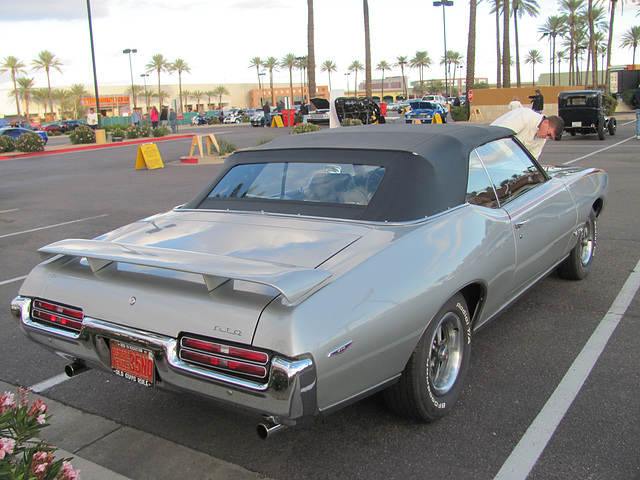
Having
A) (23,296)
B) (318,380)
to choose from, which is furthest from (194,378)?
(23,296)

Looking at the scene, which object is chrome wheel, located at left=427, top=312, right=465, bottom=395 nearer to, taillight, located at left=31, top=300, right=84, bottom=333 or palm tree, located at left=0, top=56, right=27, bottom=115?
taillight, located at left=31, top=300, right=84, bottom=333

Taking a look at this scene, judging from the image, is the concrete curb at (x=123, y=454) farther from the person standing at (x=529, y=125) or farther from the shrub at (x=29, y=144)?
the shrub at (x=29, y=144)

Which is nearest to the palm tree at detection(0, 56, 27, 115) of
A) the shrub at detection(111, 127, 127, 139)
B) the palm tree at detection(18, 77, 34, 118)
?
the palm tree at detection(18, 77, 34, 118)

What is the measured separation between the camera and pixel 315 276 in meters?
2.42

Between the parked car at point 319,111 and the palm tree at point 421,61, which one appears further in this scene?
the palm tree at point 421,61

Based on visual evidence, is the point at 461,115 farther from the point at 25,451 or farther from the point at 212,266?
the point at 25,451

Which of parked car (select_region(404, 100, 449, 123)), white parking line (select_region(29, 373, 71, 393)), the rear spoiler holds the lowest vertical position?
white parking line (select_region(29, 373, 71, 393))

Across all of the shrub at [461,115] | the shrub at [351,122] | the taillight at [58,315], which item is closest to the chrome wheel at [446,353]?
the taillight at [58,315]

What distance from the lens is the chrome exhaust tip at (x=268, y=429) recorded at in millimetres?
2379

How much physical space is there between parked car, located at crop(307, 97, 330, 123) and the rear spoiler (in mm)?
25072

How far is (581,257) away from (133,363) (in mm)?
4051

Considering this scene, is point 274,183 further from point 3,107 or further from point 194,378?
point 3,107

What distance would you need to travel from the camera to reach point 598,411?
10.2ft

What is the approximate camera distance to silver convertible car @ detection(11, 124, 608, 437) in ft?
7.72
